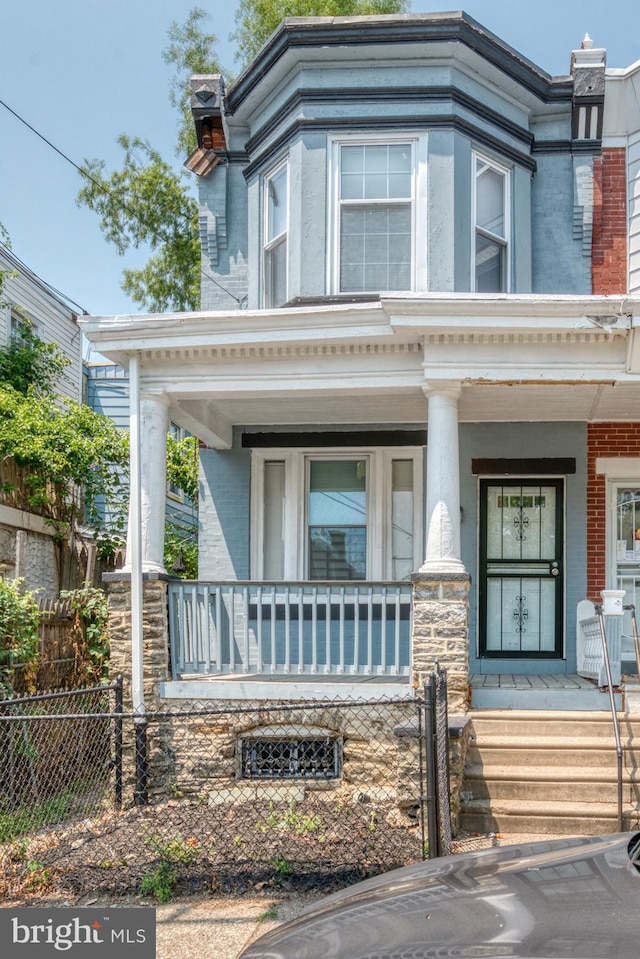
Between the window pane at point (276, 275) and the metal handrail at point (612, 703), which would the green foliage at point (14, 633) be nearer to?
the window pane at point (276, 275)

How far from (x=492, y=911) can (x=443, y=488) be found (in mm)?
4950

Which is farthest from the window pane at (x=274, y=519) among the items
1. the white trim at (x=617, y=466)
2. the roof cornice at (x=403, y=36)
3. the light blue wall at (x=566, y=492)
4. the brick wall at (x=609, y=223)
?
the roof cornice at (x=403, y=36)

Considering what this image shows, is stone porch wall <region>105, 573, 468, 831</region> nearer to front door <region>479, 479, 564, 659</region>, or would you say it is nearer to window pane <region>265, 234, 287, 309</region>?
front door <region>479, 479, 564, 659</region>

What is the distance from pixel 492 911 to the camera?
2.63 metres

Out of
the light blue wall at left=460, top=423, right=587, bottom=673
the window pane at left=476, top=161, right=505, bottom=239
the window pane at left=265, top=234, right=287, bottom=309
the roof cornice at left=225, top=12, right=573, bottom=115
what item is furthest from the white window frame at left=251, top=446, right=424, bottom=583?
the roof cornice at left=225, top=12, right=573, bottom=115

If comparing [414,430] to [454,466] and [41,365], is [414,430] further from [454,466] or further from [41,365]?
[41,365]

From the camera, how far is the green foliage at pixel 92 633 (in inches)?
403

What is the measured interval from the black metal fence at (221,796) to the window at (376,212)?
446 cm

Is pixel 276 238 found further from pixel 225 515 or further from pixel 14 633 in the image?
pixel 14 633

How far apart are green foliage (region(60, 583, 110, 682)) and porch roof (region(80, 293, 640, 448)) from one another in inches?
113

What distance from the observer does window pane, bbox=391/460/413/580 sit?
383 inches

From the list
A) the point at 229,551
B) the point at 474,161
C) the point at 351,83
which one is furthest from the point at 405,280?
the point at 229,551

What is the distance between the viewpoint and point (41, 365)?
15.1m

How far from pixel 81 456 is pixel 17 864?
22.6 ft
